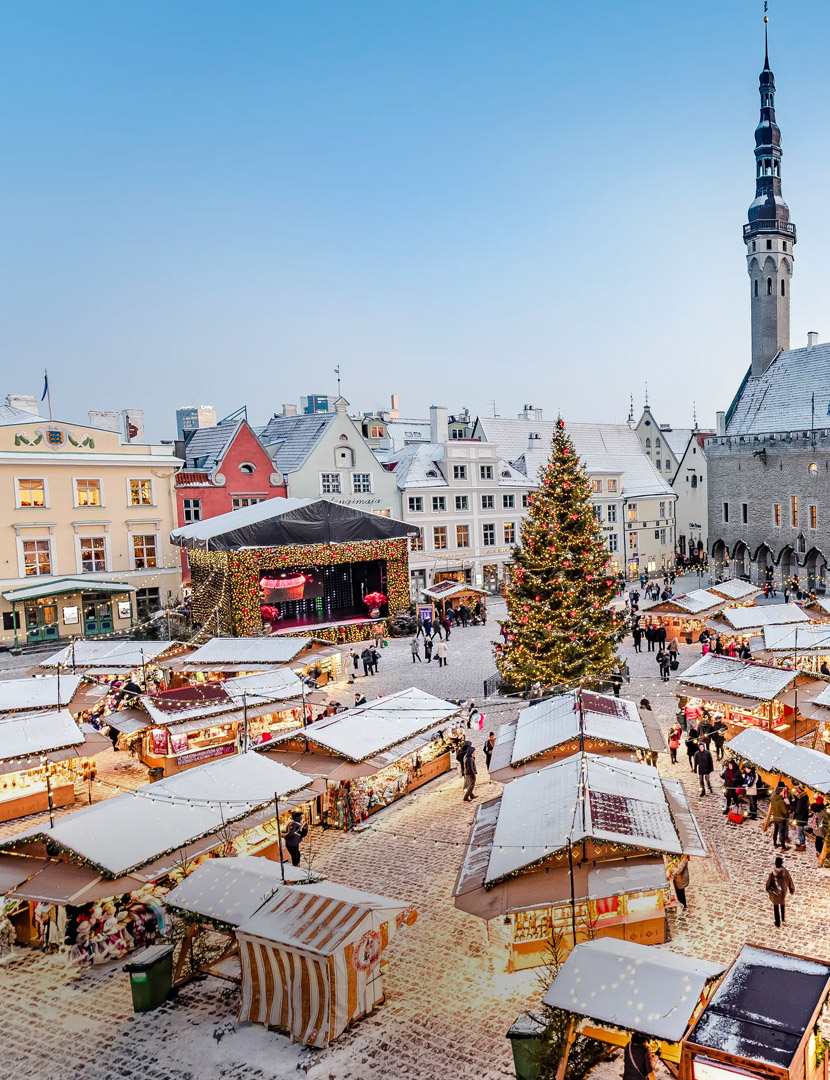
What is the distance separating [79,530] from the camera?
37250 millimetres

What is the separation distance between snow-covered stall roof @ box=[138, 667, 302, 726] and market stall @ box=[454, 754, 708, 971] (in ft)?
30.3

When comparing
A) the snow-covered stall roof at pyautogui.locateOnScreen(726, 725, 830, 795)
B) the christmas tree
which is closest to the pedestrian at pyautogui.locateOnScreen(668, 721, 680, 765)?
the snow-covered stall roof at pyautogui.locateOnScreen(726, 725, 830, 795)

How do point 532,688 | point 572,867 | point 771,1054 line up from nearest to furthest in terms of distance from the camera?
1. point 771,1054
2. point 572,867
3. point 532,688

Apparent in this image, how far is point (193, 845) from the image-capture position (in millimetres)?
12133

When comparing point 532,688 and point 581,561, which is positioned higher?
point 581,561

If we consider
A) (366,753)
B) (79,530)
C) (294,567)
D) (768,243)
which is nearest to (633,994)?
(366,753)

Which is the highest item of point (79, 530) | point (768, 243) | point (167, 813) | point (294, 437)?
point (768, 243)

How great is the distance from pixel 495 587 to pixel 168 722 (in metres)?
30.6

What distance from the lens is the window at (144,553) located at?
39.0 m

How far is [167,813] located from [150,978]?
2.88m

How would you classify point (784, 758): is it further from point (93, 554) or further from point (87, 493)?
point (87, 493)

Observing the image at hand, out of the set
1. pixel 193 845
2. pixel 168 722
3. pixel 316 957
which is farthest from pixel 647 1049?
pixel 168 722

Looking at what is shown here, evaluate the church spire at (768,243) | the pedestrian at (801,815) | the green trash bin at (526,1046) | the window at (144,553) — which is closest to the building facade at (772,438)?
the church spire at (768,243)

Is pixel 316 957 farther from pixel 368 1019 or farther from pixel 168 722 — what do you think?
pixel 168 722
